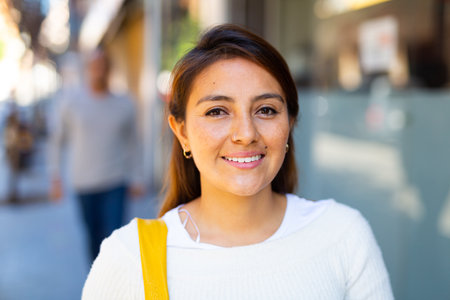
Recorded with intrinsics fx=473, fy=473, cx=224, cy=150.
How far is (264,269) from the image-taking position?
1671 millimetres

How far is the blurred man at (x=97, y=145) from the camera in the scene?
4.36 meters

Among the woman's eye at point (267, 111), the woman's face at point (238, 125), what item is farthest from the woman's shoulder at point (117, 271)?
the woman's eye at point (267, 111)

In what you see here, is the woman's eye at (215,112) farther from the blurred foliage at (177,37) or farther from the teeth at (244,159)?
the blurred foliage at (177,37)

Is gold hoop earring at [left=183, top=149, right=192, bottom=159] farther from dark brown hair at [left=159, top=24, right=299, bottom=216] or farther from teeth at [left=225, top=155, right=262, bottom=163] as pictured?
teeth at [left=225, top=155, right=262, bottom=163]

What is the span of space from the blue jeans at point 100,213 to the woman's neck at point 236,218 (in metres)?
2.71

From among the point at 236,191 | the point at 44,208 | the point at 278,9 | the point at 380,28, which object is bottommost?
the point at 44,208

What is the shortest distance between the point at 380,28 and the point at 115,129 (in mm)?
2536

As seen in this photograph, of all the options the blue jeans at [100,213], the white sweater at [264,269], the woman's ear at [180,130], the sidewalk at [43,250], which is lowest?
the sidewalk at [43,250]

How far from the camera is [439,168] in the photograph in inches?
129

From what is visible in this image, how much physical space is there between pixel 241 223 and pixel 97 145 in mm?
2883

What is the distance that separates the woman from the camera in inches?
64.1

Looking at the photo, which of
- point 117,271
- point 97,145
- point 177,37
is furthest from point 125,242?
point 177,37

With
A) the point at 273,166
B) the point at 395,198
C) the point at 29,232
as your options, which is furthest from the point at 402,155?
the point at 29,232

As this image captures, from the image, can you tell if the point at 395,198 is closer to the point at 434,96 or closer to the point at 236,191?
the point at 434,96
